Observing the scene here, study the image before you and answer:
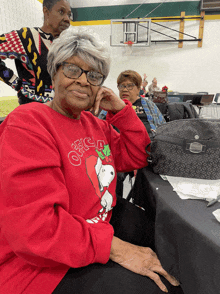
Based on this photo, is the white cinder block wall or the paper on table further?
the white cinder block wall

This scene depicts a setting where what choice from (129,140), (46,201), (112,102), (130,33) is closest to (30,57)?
(112,102)

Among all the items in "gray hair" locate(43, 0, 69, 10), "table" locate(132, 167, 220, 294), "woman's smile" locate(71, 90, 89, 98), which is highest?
"gray hair" locate(43, 0, 69, 10)

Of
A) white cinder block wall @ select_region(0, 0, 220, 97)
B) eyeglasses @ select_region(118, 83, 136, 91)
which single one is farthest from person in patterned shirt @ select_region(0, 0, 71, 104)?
white cinder block wall @ select_region(0, 0, 220, 97)

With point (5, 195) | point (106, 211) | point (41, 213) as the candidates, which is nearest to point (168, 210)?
point (106, 211)

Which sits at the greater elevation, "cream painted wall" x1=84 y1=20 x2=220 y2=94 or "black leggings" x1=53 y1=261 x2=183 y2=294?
"cream painted wall" x1=84 y1=20 x2=220 y2=94

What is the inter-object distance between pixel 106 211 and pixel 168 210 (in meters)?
0.28

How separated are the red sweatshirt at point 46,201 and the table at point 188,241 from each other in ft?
0.69

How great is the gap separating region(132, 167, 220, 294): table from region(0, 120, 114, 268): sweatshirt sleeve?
225 mm

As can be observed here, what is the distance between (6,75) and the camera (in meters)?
1.61

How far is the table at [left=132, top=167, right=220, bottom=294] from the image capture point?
52 centimetres

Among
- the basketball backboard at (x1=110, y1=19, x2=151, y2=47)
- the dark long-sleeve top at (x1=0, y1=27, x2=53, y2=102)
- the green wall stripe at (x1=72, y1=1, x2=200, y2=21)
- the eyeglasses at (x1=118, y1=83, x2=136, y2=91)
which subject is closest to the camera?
the dark long-sleeve top at (x1=0, y1=27, x2=53, y2=102)

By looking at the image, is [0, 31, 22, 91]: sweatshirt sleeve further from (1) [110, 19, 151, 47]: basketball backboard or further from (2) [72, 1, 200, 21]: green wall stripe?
(2) [72, 1, 200, 21]: green wall stripe

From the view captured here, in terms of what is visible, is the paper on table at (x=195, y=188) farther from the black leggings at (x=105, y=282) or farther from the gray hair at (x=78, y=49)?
the gray hair at (x=78, y=49)

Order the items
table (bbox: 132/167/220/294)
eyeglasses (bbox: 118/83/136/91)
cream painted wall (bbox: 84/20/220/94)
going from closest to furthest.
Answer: table (bbox: 132/167/220/294), eyeglasses (bbox: 118/83/136/91), cream painted wall (bbox: 84/20/220/94)
